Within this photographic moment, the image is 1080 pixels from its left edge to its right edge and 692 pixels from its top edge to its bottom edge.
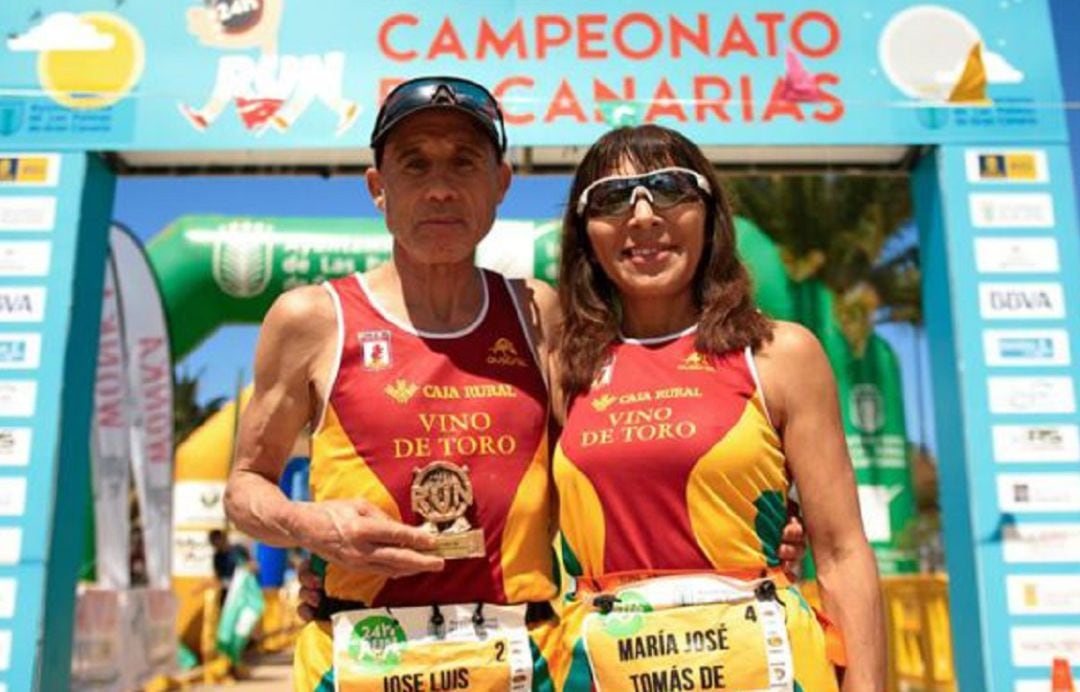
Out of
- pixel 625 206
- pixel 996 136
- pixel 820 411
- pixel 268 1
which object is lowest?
pixel 820 411

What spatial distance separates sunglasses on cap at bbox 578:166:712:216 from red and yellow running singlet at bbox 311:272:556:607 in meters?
0.42

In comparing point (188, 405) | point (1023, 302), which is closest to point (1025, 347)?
point (1023, 302)

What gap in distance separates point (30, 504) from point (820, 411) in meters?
3.81

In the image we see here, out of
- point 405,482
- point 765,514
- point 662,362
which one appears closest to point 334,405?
point 405,482

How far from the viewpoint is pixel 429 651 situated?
1.87 meters

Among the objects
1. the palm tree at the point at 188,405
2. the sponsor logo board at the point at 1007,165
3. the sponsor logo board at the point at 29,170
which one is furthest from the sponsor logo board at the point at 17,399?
the palm tree at the point at 188,405

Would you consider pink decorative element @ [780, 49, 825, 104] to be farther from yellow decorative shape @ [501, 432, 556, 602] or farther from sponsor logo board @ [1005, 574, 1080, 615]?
yellow decorative shape @ [501, 432, 556, 602]

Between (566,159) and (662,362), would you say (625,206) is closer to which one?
(662,362)

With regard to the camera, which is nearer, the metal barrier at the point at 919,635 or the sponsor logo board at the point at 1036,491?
the sponsor logo board at the point at 1036,491

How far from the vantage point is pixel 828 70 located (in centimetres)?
470

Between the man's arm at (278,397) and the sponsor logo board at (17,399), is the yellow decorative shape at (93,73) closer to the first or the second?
the sponsor logo board at (17,399)

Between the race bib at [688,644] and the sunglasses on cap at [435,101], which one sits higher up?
the sunglasses on cap at [435,101]


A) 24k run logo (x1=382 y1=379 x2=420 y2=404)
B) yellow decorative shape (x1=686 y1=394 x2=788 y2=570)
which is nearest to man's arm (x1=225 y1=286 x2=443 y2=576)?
24k run logo (x1=382 y1=379 x2=420 y2=404)

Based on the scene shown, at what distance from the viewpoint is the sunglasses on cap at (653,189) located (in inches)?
79.4
